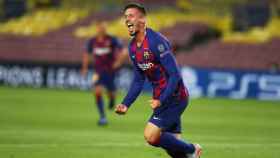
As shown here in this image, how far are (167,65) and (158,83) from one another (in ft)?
1.49

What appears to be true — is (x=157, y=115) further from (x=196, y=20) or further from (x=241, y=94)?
(x=196, y=20)

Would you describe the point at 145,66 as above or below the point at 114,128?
above

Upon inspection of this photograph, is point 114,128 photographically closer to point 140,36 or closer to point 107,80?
point 107,80

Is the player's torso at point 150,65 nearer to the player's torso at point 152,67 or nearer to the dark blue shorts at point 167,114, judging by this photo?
the player's torso at point 152,67

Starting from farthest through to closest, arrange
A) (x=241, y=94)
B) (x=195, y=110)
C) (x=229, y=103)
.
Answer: (x=241, y=94), (x=229, y=103), (x=195, y=110)

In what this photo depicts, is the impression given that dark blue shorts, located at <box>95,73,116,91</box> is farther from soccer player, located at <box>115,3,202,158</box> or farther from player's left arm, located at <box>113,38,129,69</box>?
soccer player, located at <box>115,3,202,158</box>

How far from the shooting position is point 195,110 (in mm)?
Answer: 24844

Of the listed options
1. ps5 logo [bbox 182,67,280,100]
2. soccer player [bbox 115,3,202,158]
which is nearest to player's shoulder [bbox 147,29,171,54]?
soccer player [bbox 115,3,202,158]

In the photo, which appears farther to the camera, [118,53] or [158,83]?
[118,53]

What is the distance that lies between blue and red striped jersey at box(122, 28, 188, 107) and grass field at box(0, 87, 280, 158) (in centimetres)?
204

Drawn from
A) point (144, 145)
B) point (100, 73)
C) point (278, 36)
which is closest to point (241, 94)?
point (278, 36)

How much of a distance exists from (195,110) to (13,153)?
40.9 ft

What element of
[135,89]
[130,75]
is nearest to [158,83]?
[135,89]

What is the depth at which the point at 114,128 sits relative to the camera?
1845 centimetres
